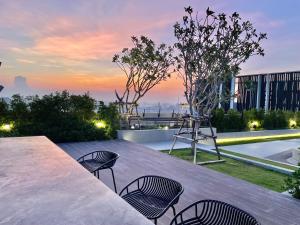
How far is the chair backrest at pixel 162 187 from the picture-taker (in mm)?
2567

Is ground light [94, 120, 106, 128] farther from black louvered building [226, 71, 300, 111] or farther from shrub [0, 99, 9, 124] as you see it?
black louvered building [226, 71, 300, 111]

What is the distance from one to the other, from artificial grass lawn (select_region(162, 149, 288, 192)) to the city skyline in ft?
10.4

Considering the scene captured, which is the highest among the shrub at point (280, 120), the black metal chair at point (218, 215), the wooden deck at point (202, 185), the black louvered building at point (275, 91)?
the black louvered building at point (275, 91)

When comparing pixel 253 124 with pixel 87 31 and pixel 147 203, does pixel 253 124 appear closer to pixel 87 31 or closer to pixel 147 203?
pixel 87 31

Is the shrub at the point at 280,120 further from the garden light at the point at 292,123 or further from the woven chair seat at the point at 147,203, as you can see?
the woven chair seat at the point at 147,203

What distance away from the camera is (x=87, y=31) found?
1006 centimetres

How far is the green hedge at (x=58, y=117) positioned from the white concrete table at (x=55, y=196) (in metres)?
6.06

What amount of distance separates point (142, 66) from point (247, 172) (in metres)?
7.11

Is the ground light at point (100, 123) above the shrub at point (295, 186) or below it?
above

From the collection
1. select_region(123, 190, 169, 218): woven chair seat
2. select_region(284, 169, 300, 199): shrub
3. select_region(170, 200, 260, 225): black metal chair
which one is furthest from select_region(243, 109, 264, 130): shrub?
select_region(170, 200, 260, 225): black metal chair

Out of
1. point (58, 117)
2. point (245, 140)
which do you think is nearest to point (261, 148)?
point (245, 140)

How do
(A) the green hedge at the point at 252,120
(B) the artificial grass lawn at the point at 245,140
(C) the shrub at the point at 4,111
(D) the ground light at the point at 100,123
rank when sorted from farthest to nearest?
(A) the green hedge at the point at 252,120 → (B) the artificial grass lawn at the point at 245,140 → (D) the ground light at the point at 100,123 → (C) the shrub at the point at 4,111

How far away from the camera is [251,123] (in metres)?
13.2

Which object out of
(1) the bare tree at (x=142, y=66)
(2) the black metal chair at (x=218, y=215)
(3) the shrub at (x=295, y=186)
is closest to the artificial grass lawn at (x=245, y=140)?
(1) the bare tree at (x=142, y=66)
